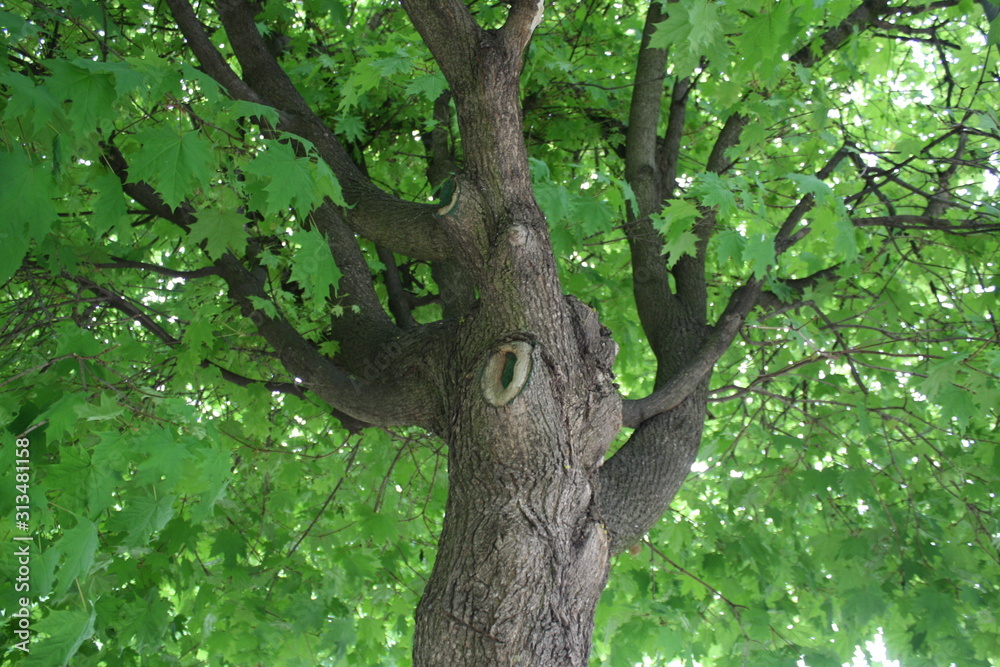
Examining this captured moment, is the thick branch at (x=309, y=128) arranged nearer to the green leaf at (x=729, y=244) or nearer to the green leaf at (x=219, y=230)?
the green leaf at (x=219, y=230)

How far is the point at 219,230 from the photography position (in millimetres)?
2848

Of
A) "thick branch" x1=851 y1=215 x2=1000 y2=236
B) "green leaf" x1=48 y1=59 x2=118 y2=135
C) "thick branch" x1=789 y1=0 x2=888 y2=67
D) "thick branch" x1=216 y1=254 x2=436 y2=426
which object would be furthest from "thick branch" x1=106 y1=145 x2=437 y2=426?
"thick branch" x1=789 y1=0 x2=888 y2=67

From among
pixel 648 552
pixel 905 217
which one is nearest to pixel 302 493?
pixel 648 552

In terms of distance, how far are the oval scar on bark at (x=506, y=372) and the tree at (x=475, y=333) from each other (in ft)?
0.05

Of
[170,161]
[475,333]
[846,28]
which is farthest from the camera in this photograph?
[846,28]

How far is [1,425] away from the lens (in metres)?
2.01

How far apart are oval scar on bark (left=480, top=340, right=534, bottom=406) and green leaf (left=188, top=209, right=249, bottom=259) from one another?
116 centimetres

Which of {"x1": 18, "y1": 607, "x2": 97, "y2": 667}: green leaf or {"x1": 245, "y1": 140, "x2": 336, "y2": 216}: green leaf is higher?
{"x1": 245, "y1": 140, "x2": 336, "y2": 216}: green leaf

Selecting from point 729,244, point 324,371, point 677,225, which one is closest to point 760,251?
point 729,244

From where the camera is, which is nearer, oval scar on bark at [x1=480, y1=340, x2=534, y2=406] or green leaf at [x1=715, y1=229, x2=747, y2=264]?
oval scar on bark at [x1=480, y1=340, x2=534, y2=406]

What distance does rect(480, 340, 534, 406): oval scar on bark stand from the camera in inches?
93.0

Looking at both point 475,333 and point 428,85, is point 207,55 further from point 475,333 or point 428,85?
point 475,333

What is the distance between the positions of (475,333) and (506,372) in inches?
11.1

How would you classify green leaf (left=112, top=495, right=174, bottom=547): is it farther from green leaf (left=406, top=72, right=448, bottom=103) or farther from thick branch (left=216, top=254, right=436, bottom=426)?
green leaf (left=406, top=72, right=448, bottom=103)
